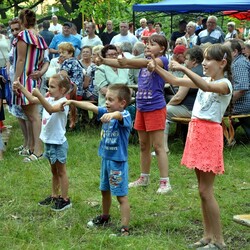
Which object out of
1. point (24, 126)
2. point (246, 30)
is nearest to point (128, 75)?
point (24, 126)

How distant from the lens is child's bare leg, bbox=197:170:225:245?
4.43 m

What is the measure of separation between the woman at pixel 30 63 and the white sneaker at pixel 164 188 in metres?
2.08

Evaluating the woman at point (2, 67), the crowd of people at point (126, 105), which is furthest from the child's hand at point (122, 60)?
the woman at point (2, 67)

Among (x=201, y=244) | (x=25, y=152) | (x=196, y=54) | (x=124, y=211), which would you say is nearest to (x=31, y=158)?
(x=25, y=152)

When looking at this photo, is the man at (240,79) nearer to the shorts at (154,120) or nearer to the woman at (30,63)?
the shorts at (154,120)

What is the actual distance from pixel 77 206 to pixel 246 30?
2787 centimetres

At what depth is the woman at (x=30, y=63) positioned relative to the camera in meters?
7.41

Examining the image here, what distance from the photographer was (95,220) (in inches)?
201

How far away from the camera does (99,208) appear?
5.60m

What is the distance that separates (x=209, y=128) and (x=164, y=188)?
194cm

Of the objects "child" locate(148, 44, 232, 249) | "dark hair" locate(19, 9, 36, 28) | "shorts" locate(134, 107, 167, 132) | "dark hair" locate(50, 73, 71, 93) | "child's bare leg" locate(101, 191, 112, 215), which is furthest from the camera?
"dark hair" locate(19, 9, 36, 28)

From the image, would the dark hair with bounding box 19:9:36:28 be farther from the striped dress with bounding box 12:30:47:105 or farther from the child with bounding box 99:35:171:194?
the child with bounding box 99:35:171:194

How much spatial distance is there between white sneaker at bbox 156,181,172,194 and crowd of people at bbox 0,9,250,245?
0.4 inches

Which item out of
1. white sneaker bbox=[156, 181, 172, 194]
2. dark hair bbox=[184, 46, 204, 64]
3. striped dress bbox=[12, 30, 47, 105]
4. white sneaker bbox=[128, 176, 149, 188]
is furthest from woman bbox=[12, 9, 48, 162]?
white sneaker bbox=[156, 181, 172, 194]
